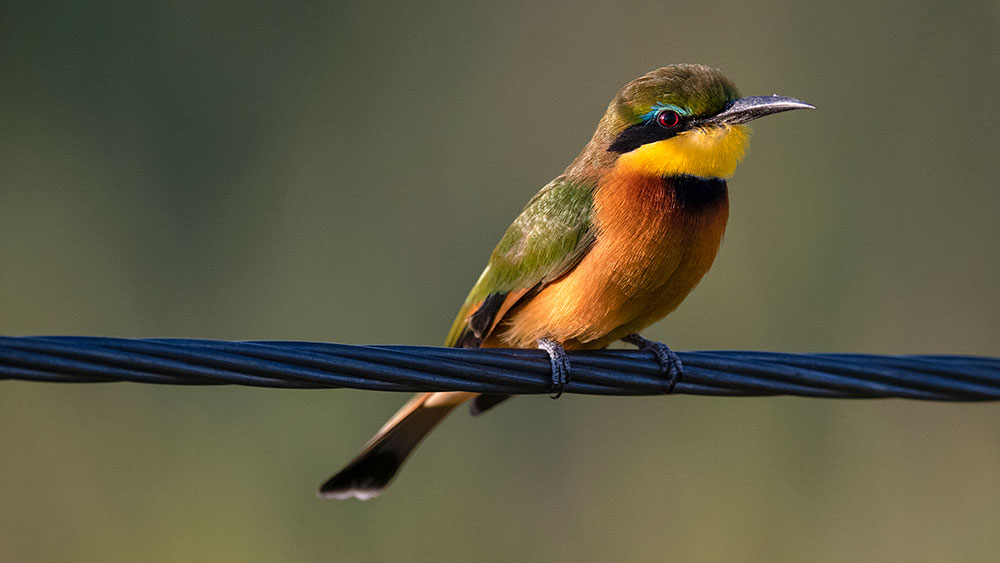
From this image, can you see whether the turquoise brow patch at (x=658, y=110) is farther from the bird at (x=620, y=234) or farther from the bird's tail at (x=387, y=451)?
the bird's tail at (x=387, y=451)

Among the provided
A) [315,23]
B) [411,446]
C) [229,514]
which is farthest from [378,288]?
[411,446]

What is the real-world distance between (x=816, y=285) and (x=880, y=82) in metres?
1.20

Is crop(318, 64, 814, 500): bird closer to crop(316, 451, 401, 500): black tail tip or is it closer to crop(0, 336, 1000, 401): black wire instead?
crop(316, 451, 401, 500): black tail tip

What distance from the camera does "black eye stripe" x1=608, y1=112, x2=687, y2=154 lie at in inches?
113

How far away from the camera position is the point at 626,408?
15.5 feet

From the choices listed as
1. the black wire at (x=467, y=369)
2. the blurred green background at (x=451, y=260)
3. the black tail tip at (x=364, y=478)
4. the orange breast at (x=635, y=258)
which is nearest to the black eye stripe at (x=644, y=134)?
the orange breast at (x=635, y=258)

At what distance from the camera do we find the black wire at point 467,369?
160cm

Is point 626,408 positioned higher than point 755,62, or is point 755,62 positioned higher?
point 755,62

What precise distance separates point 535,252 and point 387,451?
0.81 m

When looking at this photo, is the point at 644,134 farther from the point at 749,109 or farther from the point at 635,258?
the point at 635,258

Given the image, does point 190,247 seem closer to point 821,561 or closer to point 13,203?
point 13,203

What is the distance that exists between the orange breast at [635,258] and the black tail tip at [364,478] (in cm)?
68

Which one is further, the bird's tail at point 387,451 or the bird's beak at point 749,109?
the bird's tail at point 387,451

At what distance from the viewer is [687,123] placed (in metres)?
2.87
